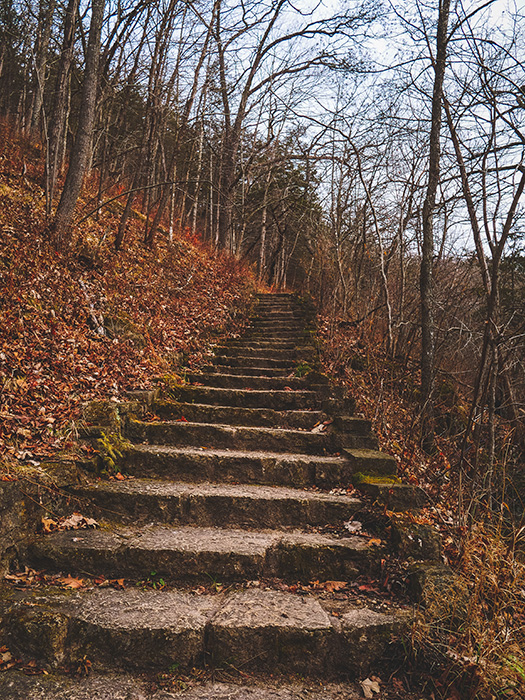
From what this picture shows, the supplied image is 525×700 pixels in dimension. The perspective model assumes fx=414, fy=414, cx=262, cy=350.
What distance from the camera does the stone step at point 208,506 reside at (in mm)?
3080

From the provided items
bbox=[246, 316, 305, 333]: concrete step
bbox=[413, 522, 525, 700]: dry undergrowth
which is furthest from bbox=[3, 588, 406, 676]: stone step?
bbox=[246, 316, 305, 333]: concrete step

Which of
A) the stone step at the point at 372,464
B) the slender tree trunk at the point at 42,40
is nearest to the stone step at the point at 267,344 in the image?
the stone step at the point at 372,464

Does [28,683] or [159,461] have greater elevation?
[159,461]

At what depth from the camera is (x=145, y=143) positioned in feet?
30.6

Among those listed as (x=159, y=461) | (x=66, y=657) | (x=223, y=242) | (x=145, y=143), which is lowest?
(x=66, y=657)

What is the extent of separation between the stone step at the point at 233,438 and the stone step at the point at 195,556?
1233 millimetres

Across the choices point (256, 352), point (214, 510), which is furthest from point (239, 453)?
point (256, 352)

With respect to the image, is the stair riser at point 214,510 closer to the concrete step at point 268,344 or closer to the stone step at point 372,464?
the stone step at point 372,464

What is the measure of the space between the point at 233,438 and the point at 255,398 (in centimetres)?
106

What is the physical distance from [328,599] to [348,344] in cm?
523

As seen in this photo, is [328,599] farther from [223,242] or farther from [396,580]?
[223,242]

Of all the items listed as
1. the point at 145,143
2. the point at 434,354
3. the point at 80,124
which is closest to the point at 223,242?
the point at 145,143

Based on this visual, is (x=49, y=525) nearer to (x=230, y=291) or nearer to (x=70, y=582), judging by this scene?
(x=70, y=582)

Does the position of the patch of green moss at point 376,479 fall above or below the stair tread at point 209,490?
above
